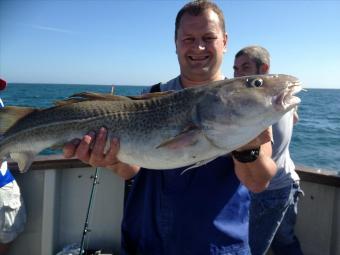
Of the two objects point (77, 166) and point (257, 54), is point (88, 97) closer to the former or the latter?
point (77, 166)

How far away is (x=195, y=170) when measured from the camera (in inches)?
102

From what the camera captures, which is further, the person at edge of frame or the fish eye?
the person at edge of frame

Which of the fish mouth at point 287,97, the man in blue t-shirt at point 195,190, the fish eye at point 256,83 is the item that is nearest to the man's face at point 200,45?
the man in blue t-shirt at point 195,190

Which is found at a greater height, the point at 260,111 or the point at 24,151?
the point at 260,111

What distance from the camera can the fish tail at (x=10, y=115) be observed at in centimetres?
307

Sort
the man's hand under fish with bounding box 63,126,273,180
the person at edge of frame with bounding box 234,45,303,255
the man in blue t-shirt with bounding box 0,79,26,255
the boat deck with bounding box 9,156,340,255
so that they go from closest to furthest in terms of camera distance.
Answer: the man's hand under fish with bounding box 63,126,273,180
the person at edge of frame with bounding box 234,45,303,255
the man in blue t-shirt with bounding box 0,79,26,255
the boat deck with bounding box 9,156,340,255

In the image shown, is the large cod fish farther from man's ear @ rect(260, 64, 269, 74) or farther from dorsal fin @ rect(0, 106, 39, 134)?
man's ear @ rect(260, 64, 269, 74)

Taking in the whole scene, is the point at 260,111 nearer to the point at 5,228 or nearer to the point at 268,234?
the point at 268,234

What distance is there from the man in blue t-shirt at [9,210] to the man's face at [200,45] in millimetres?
2871

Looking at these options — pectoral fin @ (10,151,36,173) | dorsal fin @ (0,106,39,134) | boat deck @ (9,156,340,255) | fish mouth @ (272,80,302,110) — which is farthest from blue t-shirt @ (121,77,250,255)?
boat deck @ (9,156,340,255)

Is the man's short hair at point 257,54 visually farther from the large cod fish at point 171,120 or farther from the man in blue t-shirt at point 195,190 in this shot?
the large cod fish at point 171,120

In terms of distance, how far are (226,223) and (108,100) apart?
4.37 feet

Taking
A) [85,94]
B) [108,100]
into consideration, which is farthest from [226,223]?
[85,94]

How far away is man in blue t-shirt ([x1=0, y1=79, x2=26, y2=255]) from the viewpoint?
449 centimetres
